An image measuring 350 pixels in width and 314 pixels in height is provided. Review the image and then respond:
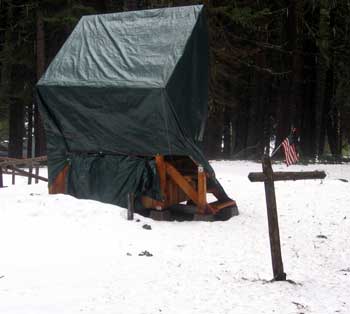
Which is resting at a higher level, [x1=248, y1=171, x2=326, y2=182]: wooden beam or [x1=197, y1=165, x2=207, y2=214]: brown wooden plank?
[x1=248, y1=171, x2=326, y2=182]: wooden beam

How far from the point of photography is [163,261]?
26.7 feet

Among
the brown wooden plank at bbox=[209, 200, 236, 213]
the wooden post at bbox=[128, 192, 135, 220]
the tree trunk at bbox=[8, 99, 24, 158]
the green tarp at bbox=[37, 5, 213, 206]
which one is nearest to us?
the wooden post at bbox=[128, 192, 135, 220]

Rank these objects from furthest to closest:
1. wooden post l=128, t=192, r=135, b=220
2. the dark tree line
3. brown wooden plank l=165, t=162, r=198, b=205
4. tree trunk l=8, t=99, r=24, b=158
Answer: tree trunk l=8, t=99, r=24, b=158
the dark tree line
brown wooden plank l=165, t=162, r=198, b=205
wooden post l=128, t=192, r=135, b=220

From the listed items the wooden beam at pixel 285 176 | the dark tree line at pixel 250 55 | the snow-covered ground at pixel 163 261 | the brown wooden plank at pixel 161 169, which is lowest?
the snow-covered ground at pixel 163 261

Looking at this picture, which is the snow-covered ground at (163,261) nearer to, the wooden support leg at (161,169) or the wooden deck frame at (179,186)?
the wooden deck frame at (179,186)

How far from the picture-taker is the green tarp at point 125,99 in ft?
36.7

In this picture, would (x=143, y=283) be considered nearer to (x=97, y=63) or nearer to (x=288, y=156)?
(x=97, y=63)

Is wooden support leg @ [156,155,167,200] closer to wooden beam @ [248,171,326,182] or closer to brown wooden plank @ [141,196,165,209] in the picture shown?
brown wooden plank @ [141,196,165,209]

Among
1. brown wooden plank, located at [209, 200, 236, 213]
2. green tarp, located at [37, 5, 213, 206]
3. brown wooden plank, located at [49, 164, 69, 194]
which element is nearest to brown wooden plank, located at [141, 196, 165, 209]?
green tarp, located at [37, 5, 213, 206]

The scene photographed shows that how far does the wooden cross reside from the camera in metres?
6.99

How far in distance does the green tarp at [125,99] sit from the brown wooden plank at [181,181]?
310 mm

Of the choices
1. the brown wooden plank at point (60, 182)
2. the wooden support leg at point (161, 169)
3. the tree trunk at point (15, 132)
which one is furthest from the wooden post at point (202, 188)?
the tree trunk at point (15, 132)

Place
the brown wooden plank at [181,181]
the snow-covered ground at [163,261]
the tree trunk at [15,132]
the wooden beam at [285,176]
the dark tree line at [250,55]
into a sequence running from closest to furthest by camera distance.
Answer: the snow-covered ground at [163,261], the wooden beam at [285,176], the brown wooden plank at [181,181], the dark tree line at [250,55], the tree trunk at [15,132]

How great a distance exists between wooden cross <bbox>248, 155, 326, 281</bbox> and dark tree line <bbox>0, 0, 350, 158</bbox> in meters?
15.1
